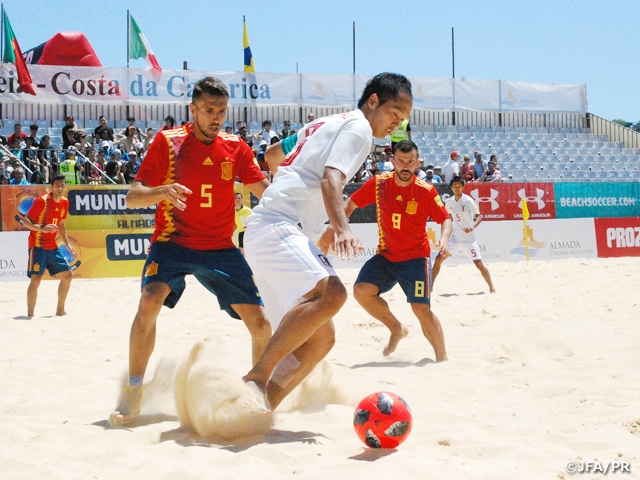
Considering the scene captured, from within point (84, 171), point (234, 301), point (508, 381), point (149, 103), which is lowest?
point (508, 381)

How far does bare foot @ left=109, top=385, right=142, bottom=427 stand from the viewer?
12.6ft

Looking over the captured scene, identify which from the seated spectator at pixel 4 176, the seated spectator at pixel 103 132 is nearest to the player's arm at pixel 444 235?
the seated spectator at pixel 4 176

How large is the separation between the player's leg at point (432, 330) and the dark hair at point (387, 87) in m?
2.53

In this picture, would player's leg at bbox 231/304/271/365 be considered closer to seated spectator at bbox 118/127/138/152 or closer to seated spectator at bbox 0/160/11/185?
seated spectator at bbox 0/160/11/185

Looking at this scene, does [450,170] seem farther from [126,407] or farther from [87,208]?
[126,407]

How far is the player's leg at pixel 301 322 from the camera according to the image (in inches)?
132

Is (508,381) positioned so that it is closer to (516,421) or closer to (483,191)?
(516,421)

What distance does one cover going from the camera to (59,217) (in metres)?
9.17

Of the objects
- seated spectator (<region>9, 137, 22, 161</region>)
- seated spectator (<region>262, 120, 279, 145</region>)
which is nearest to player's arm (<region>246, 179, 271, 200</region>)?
seated spectator (<region>9, 137, 22, 161</region>)

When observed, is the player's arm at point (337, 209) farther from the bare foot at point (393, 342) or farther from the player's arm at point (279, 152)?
the bare foot at point (393, 342)

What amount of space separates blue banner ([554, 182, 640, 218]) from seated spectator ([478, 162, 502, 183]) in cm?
153

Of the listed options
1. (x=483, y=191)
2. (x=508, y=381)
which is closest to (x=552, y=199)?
(x=483, y=191)

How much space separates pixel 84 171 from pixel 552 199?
34.5 feet

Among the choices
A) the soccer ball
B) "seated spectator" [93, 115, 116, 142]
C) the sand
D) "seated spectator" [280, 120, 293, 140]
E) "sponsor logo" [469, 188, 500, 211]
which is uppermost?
"seated spectator" [280, 120, 293, 140]
